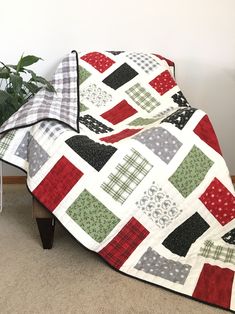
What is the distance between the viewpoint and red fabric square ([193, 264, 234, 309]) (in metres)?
1.24

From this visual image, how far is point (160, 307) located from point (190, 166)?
21.8 inches

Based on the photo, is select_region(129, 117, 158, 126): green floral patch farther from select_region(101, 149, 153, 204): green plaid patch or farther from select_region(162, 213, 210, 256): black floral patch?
select_region(162, 213, 210, 256): black floral patch

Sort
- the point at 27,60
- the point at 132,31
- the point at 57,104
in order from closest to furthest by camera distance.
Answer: the point at 57,104, the point at 27,60, the point at 132,31

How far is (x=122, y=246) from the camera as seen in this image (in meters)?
1.41

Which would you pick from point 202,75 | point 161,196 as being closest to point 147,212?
point 161,196

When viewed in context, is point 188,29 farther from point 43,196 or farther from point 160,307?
point 160,307

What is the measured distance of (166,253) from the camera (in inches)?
56.1

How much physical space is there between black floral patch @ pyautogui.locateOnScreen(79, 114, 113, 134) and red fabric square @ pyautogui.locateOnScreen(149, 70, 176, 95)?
0.41m

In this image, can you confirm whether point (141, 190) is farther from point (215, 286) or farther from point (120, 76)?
point (120, 76)

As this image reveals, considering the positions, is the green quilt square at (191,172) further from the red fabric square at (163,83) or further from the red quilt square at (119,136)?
the red fabric square at (163,83)

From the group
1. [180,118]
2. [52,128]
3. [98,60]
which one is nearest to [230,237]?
[180,118]

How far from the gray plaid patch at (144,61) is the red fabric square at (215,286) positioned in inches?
42.9

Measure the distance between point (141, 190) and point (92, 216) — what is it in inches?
8.6

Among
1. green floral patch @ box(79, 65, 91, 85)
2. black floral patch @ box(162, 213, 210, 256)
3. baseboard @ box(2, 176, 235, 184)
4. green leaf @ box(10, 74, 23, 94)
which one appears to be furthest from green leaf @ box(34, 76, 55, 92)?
black floral patch @ box(162, 213, 210, 256)
